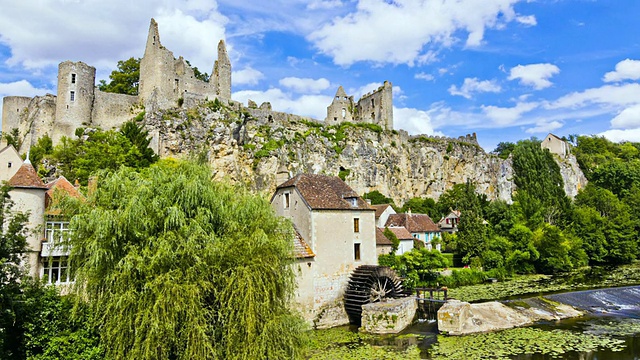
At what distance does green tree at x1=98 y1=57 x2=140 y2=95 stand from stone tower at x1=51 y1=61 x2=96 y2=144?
28.1 feet

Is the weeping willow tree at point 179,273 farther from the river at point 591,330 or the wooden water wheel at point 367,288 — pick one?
the wooden water wheel at point 367,288

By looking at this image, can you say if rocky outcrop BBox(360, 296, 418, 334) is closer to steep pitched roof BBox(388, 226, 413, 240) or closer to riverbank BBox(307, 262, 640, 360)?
riverbank BBox(307, 262, 640, 360)

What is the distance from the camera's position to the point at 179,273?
33.8 feet

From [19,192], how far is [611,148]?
107849 millimetres

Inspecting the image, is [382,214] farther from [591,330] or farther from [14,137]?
[14,137]

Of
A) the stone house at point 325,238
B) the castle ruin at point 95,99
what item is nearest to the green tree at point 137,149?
the castle ruin at point 95,99

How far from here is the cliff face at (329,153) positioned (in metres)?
40.6

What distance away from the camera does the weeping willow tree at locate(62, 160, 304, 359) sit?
9.95 metres

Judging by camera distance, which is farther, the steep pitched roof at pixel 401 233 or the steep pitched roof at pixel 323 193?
the steep pitched roof at pixel 401 233

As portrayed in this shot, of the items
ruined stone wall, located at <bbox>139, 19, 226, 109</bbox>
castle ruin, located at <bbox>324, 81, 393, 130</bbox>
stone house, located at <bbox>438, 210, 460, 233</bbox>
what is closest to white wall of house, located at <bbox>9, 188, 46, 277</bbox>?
ruined stone wall, located at <bbox>139, 19, 226, 109</bbox>

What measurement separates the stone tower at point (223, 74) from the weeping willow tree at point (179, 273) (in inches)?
1389

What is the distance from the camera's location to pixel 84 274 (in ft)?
34.8

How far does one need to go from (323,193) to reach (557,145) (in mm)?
73008

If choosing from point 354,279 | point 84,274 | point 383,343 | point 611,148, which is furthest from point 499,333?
point 611,148
